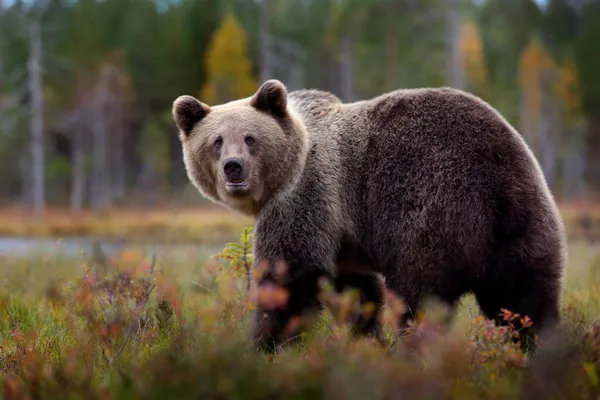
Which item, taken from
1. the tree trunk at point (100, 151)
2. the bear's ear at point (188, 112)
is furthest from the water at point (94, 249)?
the tree trunk at point (100, 151)

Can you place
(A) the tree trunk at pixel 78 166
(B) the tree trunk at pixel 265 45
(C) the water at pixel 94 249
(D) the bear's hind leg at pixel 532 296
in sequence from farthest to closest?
(A) the tree trunk at pixel 78 166
(B) the tree trunk at pixel 265 45
(C) the water at pixel 94 249
(D) the bear's hind leg at pixel 532 296

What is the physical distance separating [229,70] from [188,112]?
82.4 feet

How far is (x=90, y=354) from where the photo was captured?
12.9 feet

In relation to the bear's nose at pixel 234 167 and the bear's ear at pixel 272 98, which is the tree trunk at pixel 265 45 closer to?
the bear's ear at pixel 272 98

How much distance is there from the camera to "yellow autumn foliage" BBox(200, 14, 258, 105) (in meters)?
29.6

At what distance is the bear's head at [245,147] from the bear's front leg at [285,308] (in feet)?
2.39

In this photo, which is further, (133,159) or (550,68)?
(133,159)

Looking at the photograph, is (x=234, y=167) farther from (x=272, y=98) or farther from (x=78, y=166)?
(x=78, y=166)

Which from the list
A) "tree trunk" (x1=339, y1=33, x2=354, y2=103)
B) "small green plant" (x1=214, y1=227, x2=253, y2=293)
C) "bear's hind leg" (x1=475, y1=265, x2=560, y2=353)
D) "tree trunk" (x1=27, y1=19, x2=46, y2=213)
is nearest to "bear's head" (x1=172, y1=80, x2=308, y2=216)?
"small green plant" (x1=214, y1=227, x2=253, y2=293)

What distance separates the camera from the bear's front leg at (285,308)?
15.3ft

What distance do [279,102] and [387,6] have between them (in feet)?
107

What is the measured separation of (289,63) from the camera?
113 feet

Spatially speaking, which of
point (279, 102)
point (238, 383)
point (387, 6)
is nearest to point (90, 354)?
point (238, 383)

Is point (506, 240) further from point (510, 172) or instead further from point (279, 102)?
point (279, 102)
